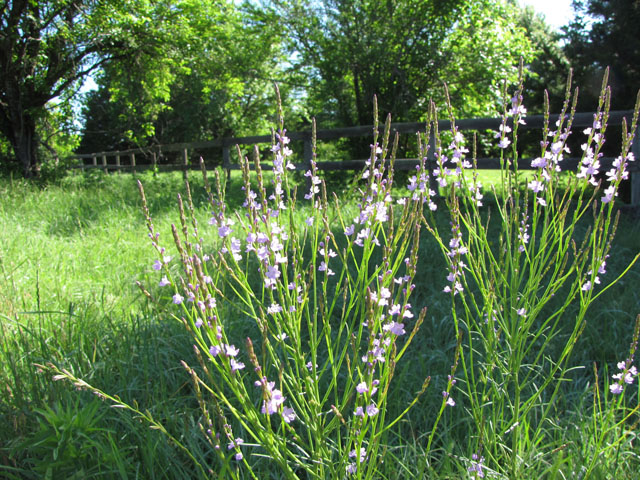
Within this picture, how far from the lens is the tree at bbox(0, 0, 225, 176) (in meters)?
10.8

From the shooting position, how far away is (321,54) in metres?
13.8

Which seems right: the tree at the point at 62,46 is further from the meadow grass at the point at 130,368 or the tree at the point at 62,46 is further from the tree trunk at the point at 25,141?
the meadow grass at the point at 130,368

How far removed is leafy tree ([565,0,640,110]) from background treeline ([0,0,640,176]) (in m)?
0.03

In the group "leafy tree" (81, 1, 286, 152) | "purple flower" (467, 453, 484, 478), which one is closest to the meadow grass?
"purple flower" (467, 453, 484, 478)

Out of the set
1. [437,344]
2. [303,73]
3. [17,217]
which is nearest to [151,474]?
[437,344]

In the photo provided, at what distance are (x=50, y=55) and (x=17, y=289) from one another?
10979 millimetres

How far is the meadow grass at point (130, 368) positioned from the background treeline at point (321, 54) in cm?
786

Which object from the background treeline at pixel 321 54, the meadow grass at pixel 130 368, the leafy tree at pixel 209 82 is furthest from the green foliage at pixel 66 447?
the leafy tree at pixel 209 82

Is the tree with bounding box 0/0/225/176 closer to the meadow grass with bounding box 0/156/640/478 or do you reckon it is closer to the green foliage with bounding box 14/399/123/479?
the meadow grass with bounding box 0/156/640/478

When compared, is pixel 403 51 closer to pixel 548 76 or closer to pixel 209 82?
pixel 548 76

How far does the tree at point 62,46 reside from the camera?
35.3 ft

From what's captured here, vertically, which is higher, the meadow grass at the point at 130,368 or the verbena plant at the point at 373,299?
the verbena plant at the point at 373,299

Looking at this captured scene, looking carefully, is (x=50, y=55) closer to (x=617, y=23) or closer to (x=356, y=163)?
(x=356, y=163)

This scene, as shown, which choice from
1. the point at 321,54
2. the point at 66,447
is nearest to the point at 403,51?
the point at 321,54
